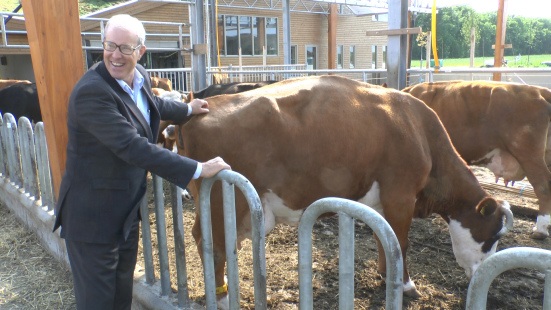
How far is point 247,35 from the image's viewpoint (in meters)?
27.2

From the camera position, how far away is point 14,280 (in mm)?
4348

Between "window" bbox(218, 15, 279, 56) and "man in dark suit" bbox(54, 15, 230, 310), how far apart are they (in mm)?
23416

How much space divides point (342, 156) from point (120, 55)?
1.83 m

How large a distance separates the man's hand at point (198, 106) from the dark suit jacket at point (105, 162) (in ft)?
1.61

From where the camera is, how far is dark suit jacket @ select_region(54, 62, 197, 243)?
96.2 inches

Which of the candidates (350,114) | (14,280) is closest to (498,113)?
(350,114)

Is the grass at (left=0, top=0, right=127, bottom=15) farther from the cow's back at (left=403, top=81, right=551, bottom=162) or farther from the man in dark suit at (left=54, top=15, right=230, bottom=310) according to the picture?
the man in dark suit at (left=54, top=15, right=230, bottom=310)

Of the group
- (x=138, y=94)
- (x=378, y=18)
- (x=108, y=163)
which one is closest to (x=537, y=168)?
(x=138, y=94)

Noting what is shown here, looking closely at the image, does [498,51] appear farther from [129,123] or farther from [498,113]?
[129,123]

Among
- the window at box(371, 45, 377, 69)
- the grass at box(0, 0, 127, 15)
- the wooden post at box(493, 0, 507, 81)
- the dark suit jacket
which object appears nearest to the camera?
the dark suit jacket

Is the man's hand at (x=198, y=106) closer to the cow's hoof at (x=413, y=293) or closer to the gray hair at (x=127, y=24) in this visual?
the gray hair at (x=127, y=24)

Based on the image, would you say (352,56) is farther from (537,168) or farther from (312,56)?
(537,168)

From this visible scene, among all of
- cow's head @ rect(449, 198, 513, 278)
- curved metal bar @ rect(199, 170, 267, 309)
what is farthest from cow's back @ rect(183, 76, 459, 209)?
curved metal bar @ rect(199, 170, 267, 309)

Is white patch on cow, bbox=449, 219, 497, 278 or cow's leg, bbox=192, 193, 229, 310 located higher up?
cow's leg, bbox=192, 193, 229, 310
